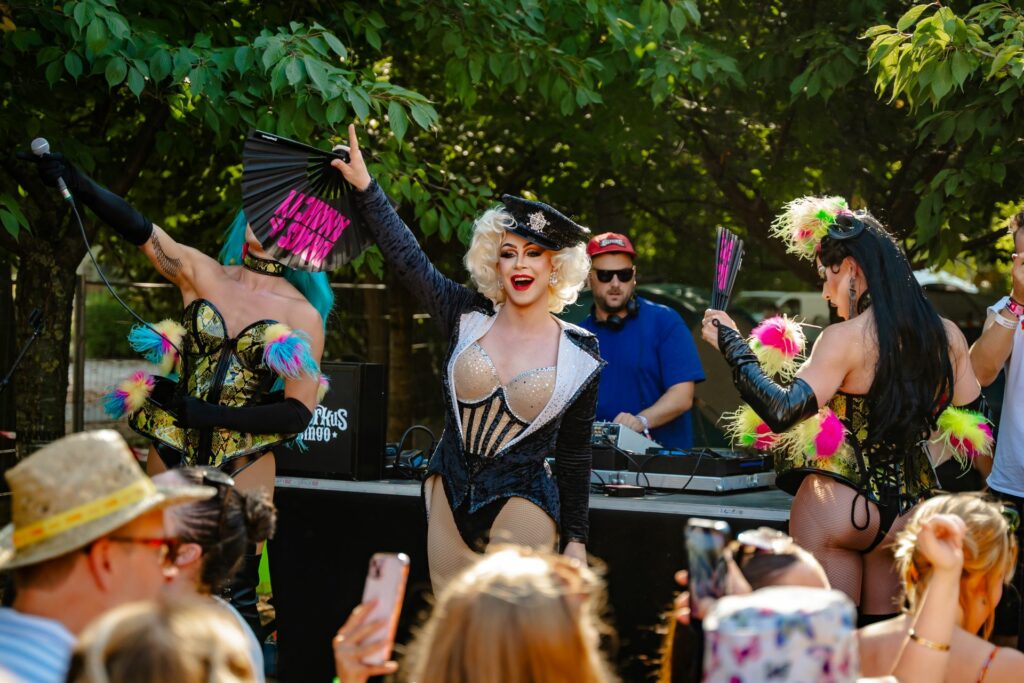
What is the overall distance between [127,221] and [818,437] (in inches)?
81.7

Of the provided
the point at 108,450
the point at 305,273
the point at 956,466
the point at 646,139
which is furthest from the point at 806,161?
the point at 108,450

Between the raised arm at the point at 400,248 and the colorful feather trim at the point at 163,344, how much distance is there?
76cm

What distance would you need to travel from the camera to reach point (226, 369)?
144 inches

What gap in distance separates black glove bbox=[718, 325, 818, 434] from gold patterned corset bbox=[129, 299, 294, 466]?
1.42 meters

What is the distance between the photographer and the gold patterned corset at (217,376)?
12.0 ft

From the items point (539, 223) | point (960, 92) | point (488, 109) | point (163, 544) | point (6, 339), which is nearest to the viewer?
point (163, 544)

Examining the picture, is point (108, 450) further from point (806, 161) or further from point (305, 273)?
point (806, 161)

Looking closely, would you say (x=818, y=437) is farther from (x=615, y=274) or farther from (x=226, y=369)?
(x=615, y=274)

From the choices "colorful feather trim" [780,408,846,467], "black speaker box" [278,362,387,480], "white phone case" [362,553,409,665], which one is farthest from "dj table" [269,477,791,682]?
"white phone case" [362,553,409,665]

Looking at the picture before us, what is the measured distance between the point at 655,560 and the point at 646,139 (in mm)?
3349

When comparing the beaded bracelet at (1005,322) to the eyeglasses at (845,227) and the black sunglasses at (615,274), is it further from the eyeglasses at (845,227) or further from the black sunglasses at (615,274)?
the black sunglasses at (615,274)

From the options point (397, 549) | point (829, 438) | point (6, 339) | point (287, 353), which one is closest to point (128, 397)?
point (287, 353)

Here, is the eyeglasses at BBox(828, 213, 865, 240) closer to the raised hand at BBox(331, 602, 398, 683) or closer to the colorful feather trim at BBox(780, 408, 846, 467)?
the colorful feather trim at BBox(780, 408, 846, 467)

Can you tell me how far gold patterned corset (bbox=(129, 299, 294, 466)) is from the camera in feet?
12.0
